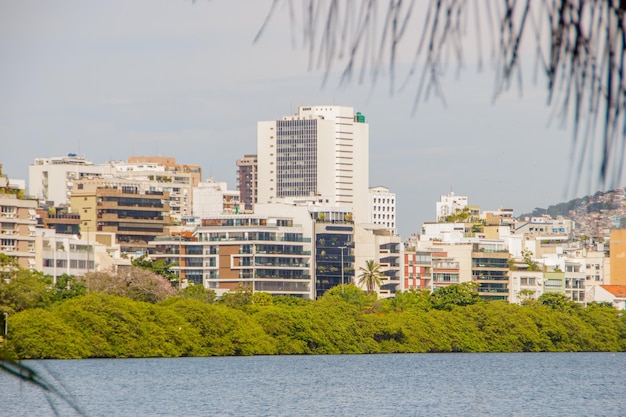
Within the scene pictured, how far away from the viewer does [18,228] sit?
111m

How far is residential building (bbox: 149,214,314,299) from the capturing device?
13862 cm

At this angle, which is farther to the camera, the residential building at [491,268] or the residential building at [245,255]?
the residential building at [491,268]

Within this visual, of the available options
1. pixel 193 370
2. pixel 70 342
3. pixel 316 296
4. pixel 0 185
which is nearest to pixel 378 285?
pixel 316 296

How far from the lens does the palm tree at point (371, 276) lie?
145000 millimetres

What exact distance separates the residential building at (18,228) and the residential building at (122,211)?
5269 cm

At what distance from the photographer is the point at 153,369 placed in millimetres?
87188

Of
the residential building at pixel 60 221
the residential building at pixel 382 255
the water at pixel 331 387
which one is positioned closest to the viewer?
the water at pixel 331 387

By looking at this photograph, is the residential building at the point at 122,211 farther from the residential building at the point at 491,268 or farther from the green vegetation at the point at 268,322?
the green vegetation at the point at 268,322

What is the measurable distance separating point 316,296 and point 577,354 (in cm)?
3218

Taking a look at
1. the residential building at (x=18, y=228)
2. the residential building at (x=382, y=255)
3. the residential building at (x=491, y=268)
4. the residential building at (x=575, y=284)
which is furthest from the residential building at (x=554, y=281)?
the residential building at (x=18, y=228)

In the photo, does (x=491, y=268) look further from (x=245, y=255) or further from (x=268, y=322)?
(x=268, y=322)

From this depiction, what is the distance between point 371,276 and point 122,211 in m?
39.6

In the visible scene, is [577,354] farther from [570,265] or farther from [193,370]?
[193,370]

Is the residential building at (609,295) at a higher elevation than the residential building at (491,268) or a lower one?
lower
